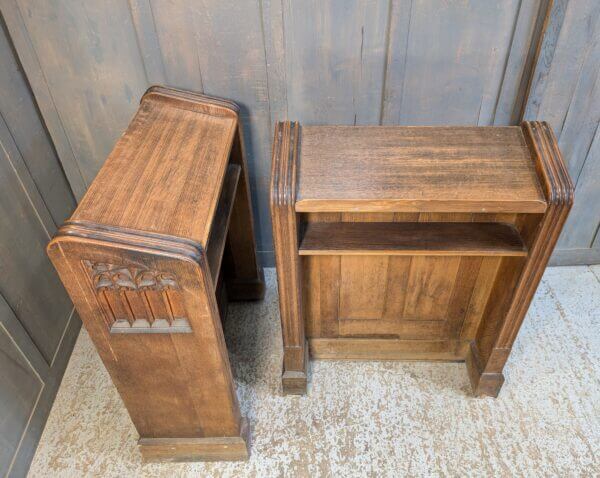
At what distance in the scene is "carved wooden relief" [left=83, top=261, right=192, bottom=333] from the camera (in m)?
1.11

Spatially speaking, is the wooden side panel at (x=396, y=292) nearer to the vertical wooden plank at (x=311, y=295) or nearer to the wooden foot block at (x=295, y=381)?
the vertical wooden plank at (x=311, y=295)

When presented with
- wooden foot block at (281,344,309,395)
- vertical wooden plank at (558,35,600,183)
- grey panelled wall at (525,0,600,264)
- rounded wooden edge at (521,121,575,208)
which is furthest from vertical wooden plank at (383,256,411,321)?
vertical wooden plank at (558,35,600,183)

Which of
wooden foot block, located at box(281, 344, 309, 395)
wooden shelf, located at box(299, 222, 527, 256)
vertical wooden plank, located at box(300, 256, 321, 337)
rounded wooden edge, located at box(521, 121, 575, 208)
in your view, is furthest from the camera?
wooden foot block, located at box(281, 344, 309, 395)

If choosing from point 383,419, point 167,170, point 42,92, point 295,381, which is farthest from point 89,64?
point 383,419

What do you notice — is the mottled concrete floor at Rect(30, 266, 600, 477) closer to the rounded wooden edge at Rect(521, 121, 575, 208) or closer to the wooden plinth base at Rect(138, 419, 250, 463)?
the wooden plinth base at Rect(138, 419, 250, 463)

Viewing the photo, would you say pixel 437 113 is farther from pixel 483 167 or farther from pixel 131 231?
pixel 131 231

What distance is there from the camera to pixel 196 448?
157 centimetres

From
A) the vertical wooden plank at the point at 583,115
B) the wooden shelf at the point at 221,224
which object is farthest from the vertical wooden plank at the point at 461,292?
the wooden shelf at the point at 221,224

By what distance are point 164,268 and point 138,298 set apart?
14cm

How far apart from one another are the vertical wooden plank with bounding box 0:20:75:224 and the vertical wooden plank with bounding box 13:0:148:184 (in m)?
0.08

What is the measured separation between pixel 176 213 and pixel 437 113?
1.09m

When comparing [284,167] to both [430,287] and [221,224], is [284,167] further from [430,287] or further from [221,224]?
[430,287]

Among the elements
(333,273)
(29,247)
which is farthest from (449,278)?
(29,247)

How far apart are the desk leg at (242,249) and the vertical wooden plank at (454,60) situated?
633 millimetres
